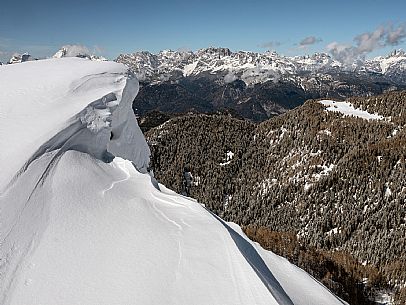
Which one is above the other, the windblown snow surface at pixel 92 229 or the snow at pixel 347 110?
the snow at pixel 347 110

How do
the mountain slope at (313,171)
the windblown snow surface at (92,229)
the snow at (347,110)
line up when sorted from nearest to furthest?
the windblown snow surface at (92,229)
the mountain slope at (313,171)
the snow at (347,110)

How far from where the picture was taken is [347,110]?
410ft

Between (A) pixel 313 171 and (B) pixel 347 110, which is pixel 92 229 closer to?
(A) pixel 313 171

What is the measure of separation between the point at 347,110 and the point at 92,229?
129877mm

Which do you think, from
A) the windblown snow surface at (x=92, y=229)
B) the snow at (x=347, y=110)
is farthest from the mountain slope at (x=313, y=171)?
the windblown snow surface at (x=92, y=229)

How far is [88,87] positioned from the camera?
11.0m

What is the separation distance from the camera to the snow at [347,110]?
117300 millimetres

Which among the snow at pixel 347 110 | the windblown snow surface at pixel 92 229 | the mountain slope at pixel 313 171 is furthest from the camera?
the snow at pixel 347 110

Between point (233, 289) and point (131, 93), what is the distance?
9.37m

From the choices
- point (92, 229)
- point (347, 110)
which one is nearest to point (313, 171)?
point (347, 110)

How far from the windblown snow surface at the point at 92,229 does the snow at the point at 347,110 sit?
118304 mm

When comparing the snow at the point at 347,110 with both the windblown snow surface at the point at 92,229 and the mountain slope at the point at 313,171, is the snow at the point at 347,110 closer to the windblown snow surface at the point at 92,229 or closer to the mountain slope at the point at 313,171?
the mountain slope at the point at 313,171

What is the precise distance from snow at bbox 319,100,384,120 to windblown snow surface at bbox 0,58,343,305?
11830 centimetres

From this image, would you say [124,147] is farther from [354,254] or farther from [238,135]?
[238,135]
